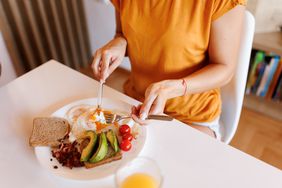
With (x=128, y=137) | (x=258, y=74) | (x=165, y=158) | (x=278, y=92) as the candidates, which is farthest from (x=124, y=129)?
(x=278, y=92)

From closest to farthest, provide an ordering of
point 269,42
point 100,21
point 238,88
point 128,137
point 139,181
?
1. point 139,181
2. point 128,137
3. point 238,88
4. point 269,42
5. point 100,21

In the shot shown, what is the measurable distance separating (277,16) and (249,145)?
32.0 inches

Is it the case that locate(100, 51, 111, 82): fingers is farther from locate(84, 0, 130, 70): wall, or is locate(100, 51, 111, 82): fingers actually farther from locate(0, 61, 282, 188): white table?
locate(84, 0, 130, 70): wall

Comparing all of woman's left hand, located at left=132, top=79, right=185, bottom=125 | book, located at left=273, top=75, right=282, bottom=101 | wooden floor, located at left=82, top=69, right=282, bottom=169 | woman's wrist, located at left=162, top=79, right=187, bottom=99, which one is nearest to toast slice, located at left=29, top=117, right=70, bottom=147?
woman's left hand, located at left=132, top=79, right=185, bottom=125

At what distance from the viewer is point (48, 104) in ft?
2.79

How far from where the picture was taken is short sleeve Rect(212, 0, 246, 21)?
2.35ft

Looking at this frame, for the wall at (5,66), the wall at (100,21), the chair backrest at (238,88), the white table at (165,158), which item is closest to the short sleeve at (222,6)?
the chair backrest at (238,88)

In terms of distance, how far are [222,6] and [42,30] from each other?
1392mm

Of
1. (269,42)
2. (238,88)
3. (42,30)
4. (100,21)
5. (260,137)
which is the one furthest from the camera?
(100,21)

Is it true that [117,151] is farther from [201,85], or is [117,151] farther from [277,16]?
[277,16]

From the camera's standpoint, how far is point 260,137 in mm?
1621

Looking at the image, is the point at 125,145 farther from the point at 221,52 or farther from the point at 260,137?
the point at 260,137

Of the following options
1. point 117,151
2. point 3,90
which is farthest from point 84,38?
point 117,151

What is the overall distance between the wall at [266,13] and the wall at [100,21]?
3.24 feet
